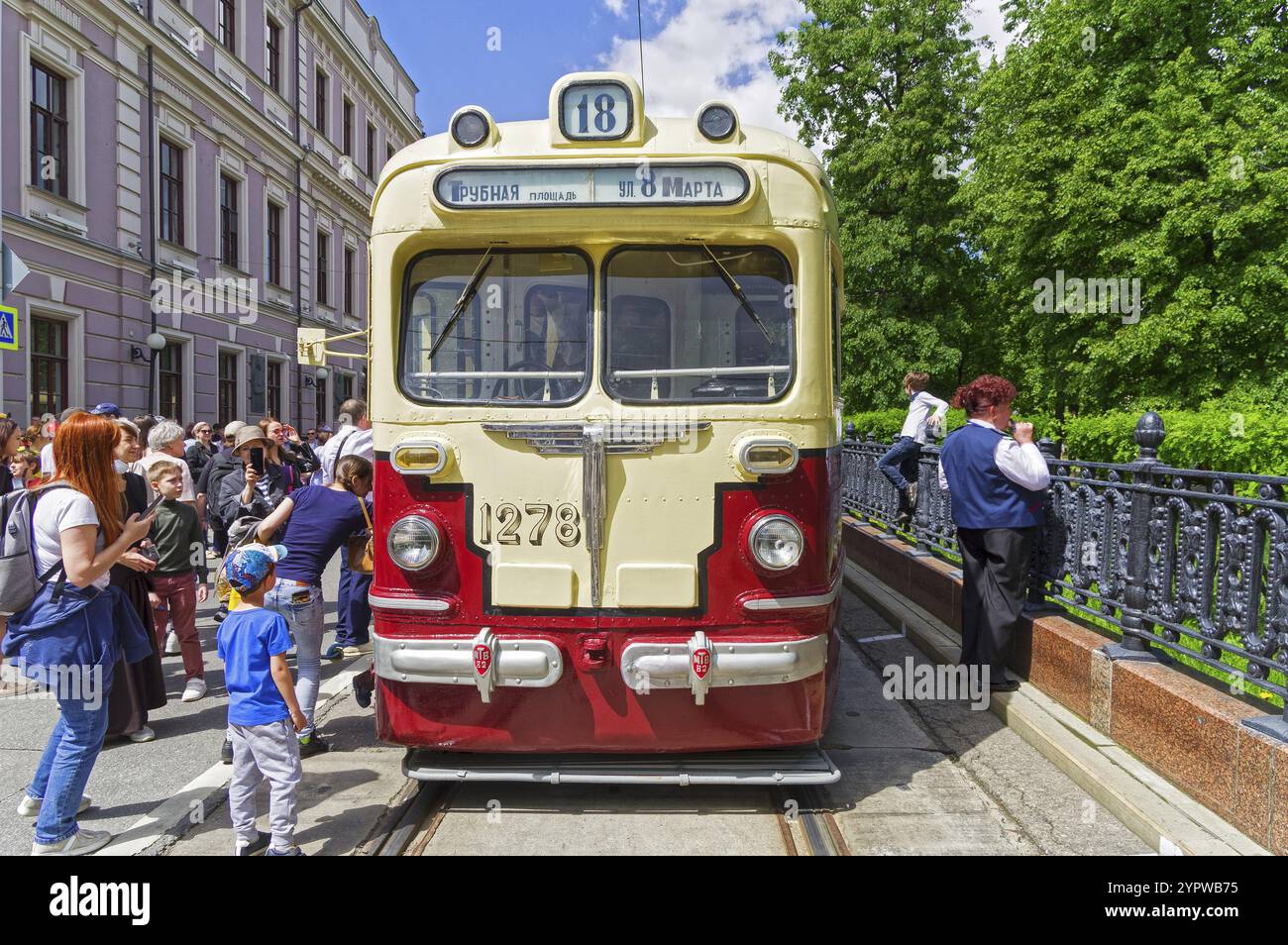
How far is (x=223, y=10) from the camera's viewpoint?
22328 millimetres

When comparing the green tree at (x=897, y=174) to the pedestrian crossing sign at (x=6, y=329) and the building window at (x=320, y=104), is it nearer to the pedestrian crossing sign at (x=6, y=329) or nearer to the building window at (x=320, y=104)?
the building window at (x=320, y=104)

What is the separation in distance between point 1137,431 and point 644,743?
3.02 m

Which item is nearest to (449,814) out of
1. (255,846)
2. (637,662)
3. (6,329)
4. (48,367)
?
(255,846)

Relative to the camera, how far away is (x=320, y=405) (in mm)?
29469

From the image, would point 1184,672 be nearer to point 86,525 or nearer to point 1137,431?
point 1137,431

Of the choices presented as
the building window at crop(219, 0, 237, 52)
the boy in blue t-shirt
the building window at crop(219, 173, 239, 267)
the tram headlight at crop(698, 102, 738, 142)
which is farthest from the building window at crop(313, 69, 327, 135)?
the boy in blue t-shirt

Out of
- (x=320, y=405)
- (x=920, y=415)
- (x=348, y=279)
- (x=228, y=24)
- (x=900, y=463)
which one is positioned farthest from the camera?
(x=348, y=279)

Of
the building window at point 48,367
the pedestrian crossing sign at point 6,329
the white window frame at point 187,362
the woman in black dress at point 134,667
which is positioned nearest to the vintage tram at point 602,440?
the woman in black dress at point 134,667

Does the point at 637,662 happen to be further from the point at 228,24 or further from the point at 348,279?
the point at 348,279

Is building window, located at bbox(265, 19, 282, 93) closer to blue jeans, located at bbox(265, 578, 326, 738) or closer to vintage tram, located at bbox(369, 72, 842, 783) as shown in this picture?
blue jeans, located at bbox(265, 578, 326, 738)

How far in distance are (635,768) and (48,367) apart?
52.6ft

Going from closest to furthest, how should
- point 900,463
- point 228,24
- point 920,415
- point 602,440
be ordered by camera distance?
1. point 602,440
2. point 900,463
3. point 920,415
4. point 228,24

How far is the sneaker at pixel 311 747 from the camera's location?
4961mm

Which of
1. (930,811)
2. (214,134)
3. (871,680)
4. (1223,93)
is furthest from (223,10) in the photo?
(930,811)
